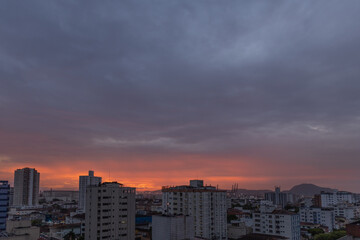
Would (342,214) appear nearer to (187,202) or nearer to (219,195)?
(219,195)

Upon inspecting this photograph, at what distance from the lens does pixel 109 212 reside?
242 feet

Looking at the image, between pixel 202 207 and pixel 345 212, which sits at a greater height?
pixel 202 207

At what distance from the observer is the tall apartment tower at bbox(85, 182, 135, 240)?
233 ft

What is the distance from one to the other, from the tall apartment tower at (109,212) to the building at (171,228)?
10317mm

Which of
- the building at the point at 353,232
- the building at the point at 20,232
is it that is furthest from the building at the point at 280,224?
the building at the point at 20,232

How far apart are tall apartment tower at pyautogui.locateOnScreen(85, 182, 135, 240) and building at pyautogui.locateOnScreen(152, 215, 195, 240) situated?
10317 millimetres

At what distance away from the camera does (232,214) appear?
163500mm

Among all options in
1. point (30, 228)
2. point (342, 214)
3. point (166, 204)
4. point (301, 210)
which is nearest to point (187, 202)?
point (166, 204)

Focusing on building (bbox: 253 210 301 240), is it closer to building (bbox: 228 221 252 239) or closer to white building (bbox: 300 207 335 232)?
building (bbox: 228 221 252 239)

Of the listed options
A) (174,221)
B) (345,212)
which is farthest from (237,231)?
(345,212)

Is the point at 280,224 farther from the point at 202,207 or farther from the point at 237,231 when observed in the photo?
the point at 202,207

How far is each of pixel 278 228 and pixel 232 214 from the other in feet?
220

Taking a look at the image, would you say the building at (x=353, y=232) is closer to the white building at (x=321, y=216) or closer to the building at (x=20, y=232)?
the building at (x=20, y=232)

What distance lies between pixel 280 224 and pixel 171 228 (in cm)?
4840
